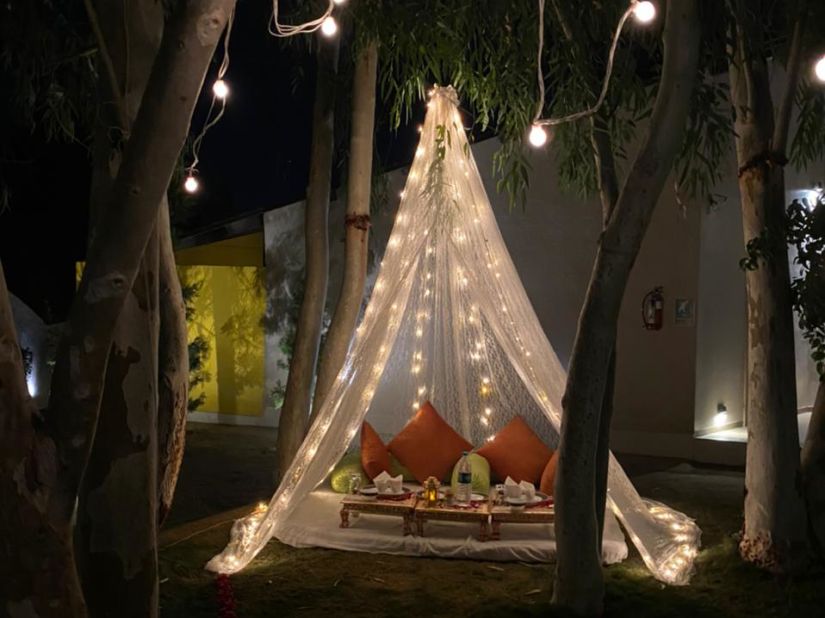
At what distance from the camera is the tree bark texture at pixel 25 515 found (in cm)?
214

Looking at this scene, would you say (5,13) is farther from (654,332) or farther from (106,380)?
(654,332)

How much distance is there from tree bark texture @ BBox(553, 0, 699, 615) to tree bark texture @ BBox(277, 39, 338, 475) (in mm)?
2448

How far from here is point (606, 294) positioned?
11.4 feet

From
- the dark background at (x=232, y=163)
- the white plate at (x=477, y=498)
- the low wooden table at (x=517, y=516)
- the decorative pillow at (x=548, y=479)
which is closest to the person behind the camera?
the low wooden table at (x=517, y=516)

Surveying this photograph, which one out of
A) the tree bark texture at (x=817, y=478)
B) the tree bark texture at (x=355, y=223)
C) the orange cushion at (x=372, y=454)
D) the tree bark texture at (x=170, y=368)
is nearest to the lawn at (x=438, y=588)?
the tree bark texture at (x=817, y=478)

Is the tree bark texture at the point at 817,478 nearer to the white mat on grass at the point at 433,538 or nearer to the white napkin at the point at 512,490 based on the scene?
the white mat on grass at the point at 433,538

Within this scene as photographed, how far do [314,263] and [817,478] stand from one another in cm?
310

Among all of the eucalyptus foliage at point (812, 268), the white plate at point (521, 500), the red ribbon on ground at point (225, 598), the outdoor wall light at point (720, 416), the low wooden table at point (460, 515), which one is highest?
the eucalyptus foliage at point (812, 268)

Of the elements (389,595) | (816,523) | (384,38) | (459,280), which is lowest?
(389,595)

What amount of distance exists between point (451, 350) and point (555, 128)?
2096mm

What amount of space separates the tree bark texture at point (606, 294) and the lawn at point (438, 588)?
1.23ft

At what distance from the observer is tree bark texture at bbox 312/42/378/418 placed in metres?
5.59

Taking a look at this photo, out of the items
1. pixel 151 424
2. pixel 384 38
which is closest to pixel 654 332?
pixel 384 38

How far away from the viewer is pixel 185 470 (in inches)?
286
